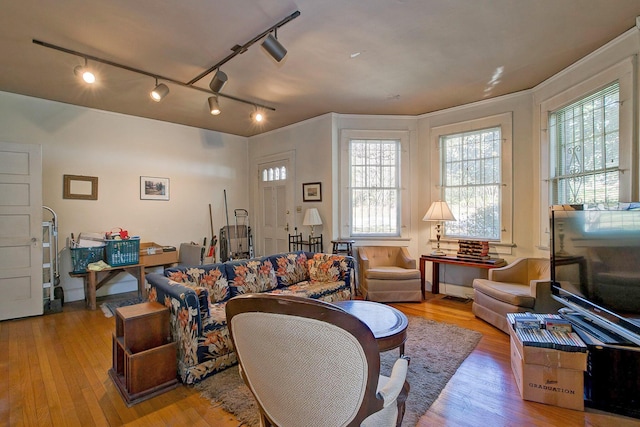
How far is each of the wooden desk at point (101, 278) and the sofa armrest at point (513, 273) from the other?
4746mm

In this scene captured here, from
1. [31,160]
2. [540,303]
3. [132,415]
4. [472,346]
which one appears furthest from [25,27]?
[540,303]

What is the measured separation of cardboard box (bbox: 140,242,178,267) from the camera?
14.9 feet

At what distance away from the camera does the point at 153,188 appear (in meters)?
5.12

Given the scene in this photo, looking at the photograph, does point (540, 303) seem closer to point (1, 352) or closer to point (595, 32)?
point (595, 32)

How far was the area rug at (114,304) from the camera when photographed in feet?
12.7

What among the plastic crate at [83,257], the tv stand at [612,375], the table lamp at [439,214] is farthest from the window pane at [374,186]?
the plastic crate at [83,257]

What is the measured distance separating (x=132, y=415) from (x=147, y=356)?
1.14 ft

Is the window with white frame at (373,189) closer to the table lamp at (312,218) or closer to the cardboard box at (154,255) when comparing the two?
the table lamp at (312,218)

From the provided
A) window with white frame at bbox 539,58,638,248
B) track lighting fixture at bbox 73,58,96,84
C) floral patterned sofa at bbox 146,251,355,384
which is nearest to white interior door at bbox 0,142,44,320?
track lighting fixture at bbox 73,58,96,84

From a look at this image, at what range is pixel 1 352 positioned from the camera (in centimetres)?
277

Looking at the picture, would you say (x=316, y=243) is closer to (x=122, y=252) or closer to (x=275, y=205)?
(x=275, y=205)

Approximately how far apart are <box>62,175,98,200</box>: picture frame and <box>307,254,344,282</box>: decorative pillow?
3.46 metres

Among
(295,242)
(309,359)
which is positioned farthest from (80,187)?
Result: (309,359)

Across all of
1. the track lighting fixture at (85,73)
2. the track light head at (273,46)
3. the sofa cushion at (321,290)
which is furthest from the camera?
the sofa cushion at (321,290)
